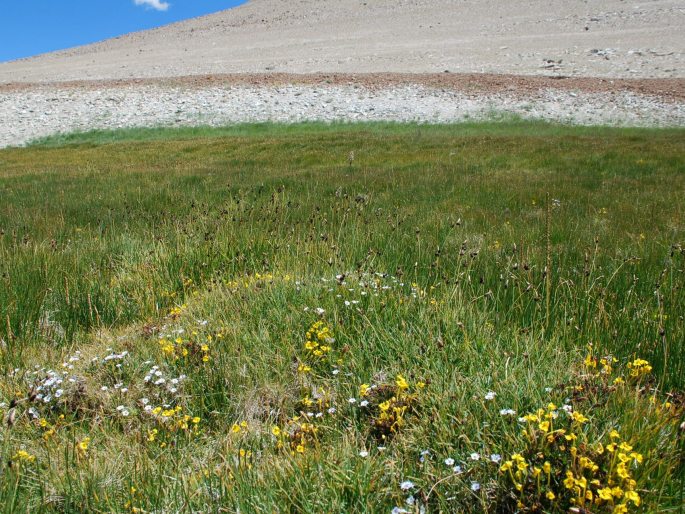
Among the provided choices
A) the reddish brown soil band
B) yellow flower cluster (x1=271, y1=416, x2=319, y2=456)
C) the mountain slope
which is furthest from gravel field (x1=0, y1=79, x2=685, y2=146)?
yellow flower cluster (x1=271, y1=416, x2=319, y2=456)

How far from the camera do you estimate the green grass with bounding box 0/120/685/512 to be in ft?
5.77

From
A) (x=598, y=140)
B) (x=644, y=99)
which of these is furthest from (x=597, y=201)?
(x=644, y=99)

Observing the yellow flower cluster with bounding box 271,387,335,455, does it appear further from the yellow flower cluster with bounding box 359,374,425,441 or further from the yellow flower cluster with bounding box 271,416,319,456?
the yellow flower cluster with bounding box 359,374,425,441

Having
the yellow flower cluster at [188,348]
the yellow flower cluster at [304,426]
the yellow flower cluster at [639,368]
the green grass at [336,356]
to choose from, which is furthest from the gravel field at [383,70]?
the yellow flower cluster at [304,426]

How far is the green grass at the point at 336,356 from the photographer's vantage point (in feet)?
5.77

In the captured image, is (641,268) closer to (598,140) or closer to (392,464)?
(392,464)

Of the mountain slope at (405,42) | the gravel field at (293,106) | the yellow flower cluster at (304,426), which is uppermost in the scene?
the mountain slope at (405,42)

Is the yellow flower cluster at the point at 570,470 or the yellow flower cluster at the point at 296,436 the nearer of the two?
the yellow flower cluster at the point at 570,470

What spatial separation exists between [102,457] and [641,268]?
3896mm

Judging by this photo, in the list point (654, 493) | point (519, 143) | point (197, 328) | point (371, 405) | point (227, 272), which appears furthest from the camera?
point (519, 143)

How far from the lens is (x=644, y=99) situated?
70.5 ft

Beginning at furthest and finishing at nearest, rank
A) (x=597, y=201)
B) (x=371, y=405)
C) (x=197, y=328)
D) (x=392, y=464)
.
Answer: (x=597, y=201)
(x=197, y=328)
(x=371, y=405)
(x=392, y=464)

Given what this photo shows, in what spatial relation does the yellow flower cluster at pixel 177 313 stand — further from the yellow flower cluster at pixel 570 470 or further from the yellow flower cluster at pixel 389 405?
the yellow flower cluster at pixel 570 470

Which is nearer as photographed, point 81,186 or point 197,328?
point 197,328
